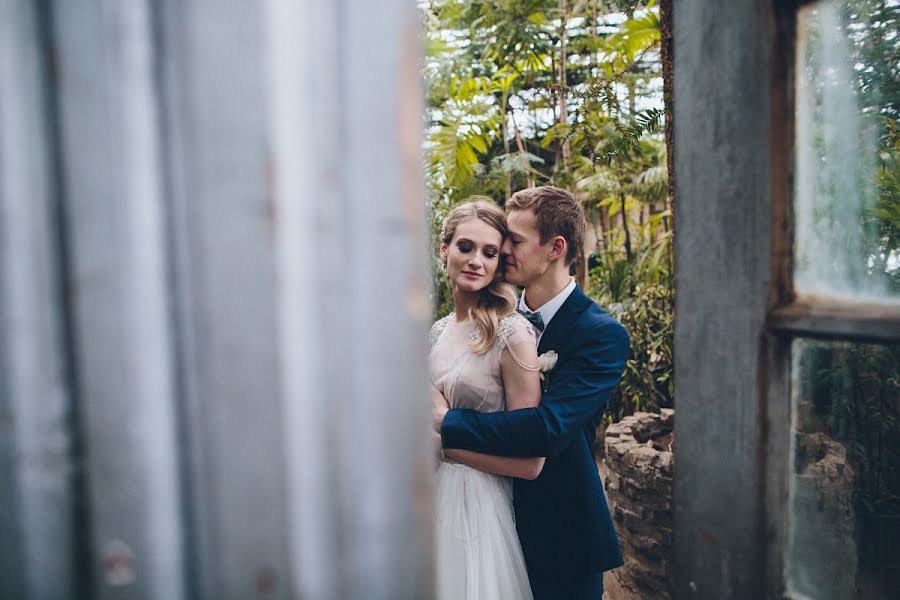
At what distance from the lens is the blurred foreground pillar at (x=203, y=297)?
50 cm

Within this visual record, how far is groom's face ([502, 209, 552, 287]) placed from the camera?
6.70 ft

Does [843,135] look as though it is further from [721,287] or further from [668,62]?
[668,62]

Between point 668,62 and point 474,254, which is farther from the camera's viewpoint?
point 668,62

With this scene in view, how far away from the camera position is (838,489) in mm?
Answer: 947

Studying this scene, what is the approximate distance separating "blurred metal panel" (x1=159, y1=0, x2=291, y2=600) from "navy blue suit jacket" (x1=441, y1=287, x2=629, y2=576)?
1245 millimetres

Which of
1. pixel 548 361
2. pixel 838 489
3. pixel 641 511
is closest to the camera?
pixel 838 489

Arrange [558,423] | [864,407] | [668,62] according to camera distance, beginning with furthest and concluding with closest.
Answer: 1. [668,62]
2. [558,423]
3. [864,407]

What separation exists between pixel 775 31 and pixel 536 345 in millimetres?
1336

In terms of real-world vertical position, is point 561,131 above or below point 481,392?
above

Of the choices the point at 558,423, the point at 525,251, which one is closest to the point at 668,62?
the point at 525,251

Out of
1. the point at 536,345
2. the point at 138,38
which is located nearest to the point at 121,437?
the point at 138,38

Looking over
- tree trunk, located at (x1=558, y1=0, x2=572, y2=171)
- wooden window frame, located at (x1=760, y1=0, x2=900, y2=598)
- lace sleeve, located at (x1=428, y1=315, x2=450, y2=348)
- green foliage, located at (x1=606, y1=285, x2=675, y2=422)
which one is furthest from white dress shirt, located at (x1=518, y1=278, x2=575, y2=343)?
tree trunk, located at (x1=558, y1=0, x2=572, y2=171)

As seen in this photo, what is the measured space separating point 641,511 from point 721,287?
7.48 ft

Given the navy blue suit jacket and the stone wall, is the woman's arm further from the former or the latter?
the stone wall
